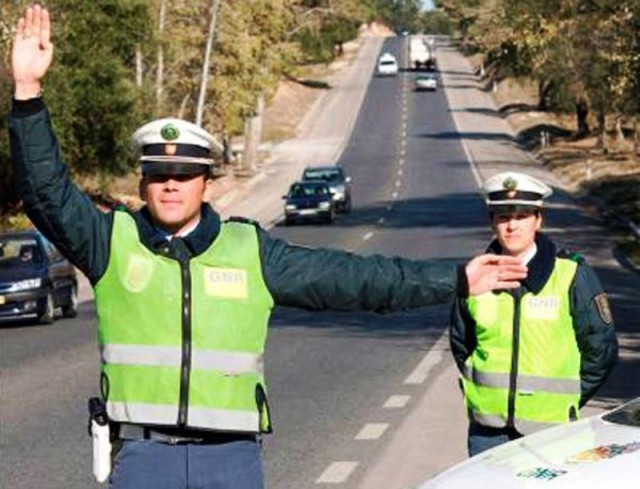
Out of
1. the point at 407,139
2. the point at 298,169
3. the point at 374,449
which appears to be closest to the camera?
the point at 374,449

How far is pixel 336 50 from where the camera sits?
14912 cm

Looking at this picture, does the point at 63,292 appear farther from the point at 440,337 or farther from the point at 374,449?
the point at 374,449

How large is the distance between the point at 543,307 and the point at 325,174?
164ft

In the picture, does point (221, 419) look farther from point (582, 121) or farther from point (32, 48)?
point (582, 121)

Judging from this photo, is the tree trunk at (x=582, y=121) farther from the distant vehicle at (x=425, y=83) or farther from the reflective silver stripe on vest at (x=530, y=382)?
the reflective silver stripe on vest at (x=530, y=382)

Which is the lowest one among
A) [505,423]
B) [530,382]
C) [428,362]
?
[428,362]

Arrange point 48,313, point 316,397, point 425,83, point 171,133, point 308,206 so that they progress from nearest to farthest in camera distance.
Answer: point 171,133, point 316,397, point 48,313, point 308,206, point 425,83

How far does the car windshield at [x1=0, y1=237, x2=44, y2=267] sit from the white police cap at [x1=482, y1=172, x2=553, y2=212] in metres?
21.4

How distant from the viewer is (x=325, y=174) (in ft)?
186

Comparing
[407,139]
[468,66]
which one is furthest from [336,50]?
[407,139]

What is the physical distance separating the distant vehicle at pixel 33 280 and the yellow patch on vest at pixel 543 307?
62.6 ft

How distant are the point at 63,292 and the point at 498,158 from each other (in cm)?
5211

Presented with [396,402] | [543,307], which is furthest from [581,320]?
[396,402]

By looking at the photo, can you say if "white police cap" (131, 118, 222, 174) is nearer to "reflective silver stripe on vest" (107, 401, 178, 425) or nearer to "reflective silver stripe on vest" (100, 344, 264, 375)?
"reflective silver stripe on vest" (100, 344, 264, 375)
